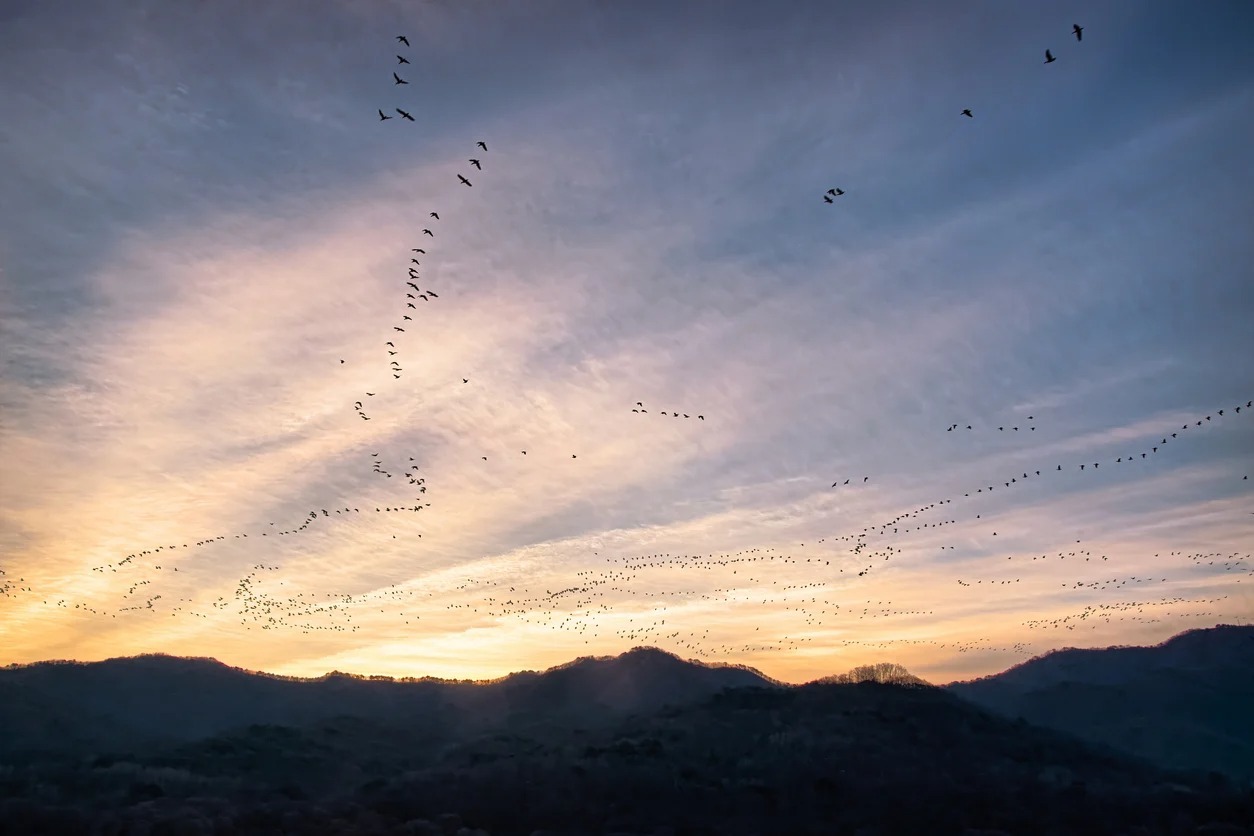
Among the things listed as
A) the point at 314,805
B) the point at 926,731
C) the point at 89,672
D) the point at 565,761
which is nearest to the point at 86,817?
the point at 314,805

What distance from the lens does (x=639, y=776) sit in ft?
364

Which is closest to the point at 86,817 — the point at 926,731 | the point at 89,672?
the point at 926,731

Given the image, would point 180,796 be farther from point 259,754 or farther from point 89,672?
point 89,672

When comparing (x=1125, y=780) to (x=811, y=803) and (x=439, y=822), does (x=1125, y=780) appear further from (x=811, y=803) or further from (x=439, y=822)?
(x=439, y=822)

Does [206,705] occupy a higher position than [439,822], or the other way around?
[206,705]

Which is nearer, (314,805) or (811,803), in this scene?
(314,805)

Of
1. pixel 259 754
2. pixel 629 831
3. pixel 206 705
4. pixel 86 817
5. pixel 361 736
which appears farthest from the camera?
pixel 206 705

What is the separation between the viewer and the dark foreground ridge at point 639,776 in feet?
288

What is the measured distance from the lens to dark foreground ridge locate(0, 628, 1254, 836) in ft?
288

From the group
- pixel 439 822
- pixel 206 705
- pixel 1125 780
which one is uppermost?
pixel 206 705

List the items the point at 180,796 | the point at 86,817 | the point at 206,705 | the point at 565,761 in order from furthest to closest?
the point at 206,705 → the point at 565,761 → the point at 180,796 → the point at 86,817

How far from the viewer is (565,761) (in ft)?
400

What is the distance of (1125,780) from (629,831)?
9161 centimetres

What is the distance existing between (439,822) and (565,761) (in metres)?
33.5
